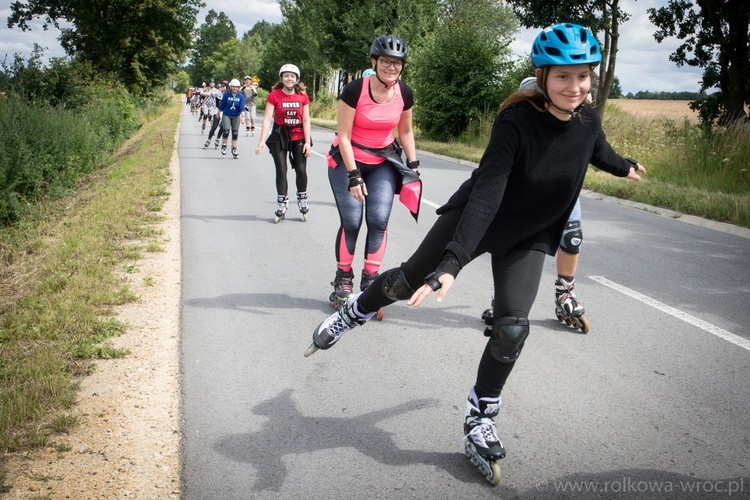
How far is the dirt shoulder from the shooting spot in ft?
9.61

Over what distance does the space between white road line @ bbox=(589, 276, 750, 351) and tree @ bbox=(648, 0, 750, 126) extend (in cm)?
1450

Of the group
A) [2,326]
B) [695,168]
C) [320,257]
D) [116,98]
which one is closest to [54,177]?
[320,257]

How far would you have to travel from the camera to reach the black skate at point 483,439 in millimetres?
3035

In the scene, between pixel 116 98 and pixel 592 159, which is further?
pixel 116 98

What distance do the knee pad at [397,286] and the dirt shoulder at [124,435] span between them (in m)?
1.25

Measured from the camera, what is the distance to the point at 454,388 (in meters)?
4.07

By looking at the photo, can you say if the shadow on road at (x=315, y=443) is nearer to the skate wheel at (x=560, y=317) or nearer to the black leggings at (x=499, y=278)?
the black leggings at (x=499, y=278)

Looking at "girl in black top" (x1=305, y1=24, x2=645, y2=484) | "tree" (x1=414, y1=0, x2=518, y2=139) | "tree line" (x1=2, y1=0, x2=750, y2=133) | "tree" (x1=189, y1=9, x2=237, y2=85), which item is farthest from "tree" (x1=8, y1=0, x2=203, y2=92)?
"tree" (x1=189, y1=9, x2=237, y2=85)

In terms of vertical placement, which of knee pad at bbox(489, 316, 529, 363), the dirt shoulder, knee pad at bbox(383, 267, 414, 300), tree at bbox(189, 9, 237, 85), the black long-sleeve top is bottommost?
the dirt shoulder

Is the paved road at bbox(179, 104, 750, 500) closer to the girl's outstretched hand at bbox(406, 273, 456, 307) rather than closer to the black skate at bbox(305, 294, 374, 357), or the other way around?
the black skate at bbox(305, 294, 374, 357)

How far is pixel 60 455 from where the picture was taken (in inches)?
123

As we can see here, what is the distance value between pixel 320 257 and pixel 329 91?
49299 millimetres

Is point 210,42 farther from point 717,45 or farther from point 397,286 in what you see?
point 397,286

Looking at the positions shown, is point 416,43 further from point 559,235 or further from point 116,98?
point 559,235
